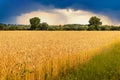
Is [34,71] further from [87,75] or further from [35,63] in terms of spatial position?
[87,75]

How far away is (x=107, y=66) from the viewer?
1105cm

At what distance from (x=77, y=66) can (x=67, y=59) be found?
0.51m

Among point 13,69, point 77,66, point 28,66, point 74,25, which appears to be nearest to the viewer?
point 13,69

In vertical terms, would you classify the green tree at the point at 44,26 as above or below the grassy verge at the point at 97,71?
below

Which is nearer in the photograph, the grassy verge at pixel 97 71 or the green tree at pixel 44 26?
the grassy verge at pixel 97 71

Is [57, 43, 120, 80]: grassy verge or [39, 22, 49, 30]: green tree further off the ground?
[57, 43, 120, 80]: grassy verge

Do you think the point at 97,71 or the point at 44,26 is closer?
the point at 97,71

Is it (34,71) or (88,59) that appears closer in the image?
(34,71)

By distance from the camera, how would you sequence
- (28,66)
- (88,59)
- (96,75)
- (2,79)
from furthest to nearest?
(88,59) → (96,75) → (28,66) → (2,79)

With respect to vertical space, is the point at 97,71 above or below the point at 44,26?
above

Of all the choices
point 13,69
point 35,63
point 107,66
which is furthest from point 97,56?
point 13,69

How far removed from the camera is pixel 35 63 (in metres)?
9.52

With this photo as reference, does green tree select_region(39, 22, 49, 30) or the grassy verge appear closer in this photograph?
the grassy verge

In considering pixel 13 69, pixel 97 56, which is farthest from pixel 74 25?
pixel 13 69
